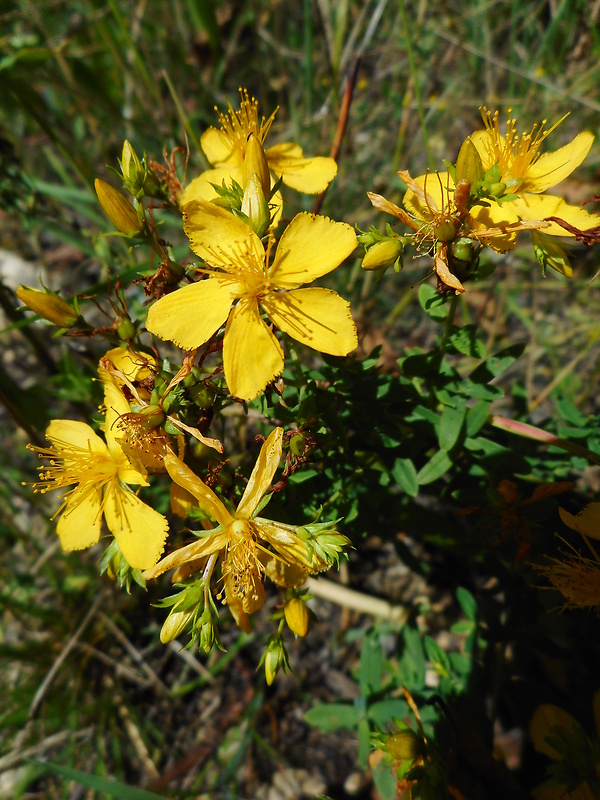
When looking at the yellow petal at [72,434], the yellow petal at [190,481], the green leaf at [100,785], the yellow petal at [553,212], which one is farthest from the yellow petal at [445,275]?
the green leaf at [100,785]

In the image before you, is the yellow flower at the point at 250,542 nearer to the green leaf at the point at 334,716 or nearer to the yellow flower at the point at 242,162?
the yellow flower at the point at 242,162

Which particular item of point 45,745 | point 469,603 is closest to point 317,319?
point 469,603

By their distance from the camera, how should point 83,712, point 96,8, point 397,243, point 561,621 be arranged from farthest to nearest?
point 96,8
point 83,712
point 561,621
point 397,243

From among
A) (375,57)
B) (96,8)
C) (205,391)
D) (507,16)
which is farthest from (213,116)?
(205,391)

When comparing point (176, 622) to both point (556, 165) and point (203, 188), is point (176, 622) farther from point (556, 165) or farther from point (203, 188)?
point (556, 165)

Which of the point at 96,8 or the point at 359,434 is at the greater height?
the point at 96,8

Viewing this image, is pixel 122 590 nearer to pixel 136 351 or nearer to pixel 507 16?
pixel 136 351

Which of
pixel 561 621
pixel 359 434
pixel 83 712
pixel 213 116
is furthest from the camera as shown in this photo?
pixel 213 116
